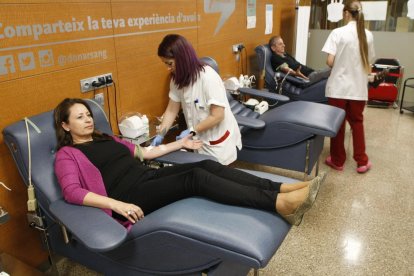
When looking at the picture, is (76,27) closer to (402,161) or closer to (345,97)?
(345,97)

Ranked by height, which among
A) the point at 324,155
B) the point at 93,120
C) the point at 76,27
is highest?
the point at 76,27

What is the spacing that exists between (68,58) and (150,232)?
113 centimetres

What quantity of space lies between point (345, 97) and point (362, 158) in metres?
0.58

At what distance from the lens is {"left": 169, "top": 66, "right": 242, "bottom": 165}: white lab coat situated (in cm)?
222

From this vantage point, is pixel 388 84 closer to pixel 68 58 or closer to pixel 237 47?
pixel 237 47

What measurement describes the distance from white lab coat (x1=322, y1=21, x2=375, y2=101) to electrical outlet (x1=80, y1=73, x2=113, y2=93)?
1.83 meters

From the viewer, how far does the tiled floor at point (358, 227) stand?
206 cm

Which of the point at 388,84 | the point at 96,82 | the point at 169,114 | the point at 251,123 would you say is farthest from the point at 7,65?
the point at 388,84

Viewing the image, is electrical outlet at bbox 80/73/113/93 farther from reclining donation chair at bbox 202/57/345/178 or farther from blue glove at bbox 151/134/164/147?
reclining donation chair at bbox 202/57/345/178

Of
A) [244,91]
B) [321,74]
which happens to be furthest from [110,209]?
[321,74]

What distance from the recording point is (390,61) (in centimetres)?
503

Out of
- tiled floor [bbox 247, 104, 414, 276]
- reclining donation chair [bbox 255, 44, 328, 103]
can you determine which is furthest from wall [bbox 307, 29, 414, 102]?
tiled floor [bbox 247, 104, 414, 276]

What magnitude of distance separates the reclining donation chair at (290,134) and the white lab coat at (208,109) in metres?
0.30

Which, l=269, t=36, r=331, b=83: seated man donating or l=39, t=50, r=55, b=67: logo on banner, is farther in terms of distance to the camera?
l=269, t=36, r=331, b=83: seated man donating
